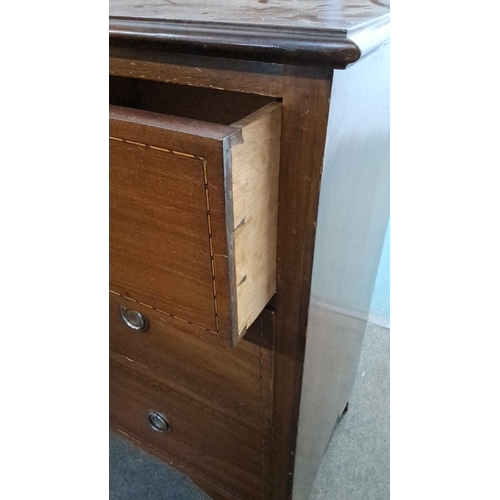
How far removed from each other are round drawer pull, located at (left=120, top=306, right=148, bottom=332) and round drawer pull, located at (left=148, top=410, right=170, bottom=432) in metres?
0.24

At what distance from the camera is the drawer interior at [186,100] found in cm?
60

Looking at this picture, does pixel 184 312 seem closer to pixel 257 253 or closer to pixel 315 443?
pixel 257 253

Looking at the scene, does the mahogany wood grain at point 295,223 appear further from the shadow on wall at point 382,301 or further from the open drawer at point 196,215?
the shadow on wall at point 382,301

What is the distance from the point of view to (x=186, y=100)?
2.07 ft

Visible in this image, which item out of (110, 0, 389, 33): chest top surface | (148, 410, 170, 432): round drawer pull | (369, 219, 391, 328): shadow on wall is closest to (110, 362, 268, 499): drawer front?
(148, 410, 170, 432): round drawer pull

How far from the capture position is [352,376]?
1.06 meters

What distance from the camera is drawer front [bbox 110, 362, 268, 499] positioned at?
713 millimetres

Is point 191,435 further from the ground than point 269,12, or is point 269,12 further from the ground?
point 269,12

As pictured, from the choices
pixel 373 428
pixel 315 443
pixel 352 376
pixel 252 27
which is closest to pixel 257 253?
pixel 252 27

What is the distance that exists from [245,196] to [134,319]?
0.33 metres

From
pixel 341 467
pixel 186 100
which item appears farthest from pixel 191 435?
pixel 186 100

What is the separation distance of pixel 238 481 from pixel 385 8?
0.72 meters

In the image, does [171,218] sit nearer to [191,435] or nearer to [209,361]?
[209,361]

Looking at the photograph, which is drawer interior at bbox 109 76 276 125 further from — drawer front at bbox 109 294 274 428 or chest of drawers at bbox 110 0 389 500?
drawer front at bbox 109 294 274 428
